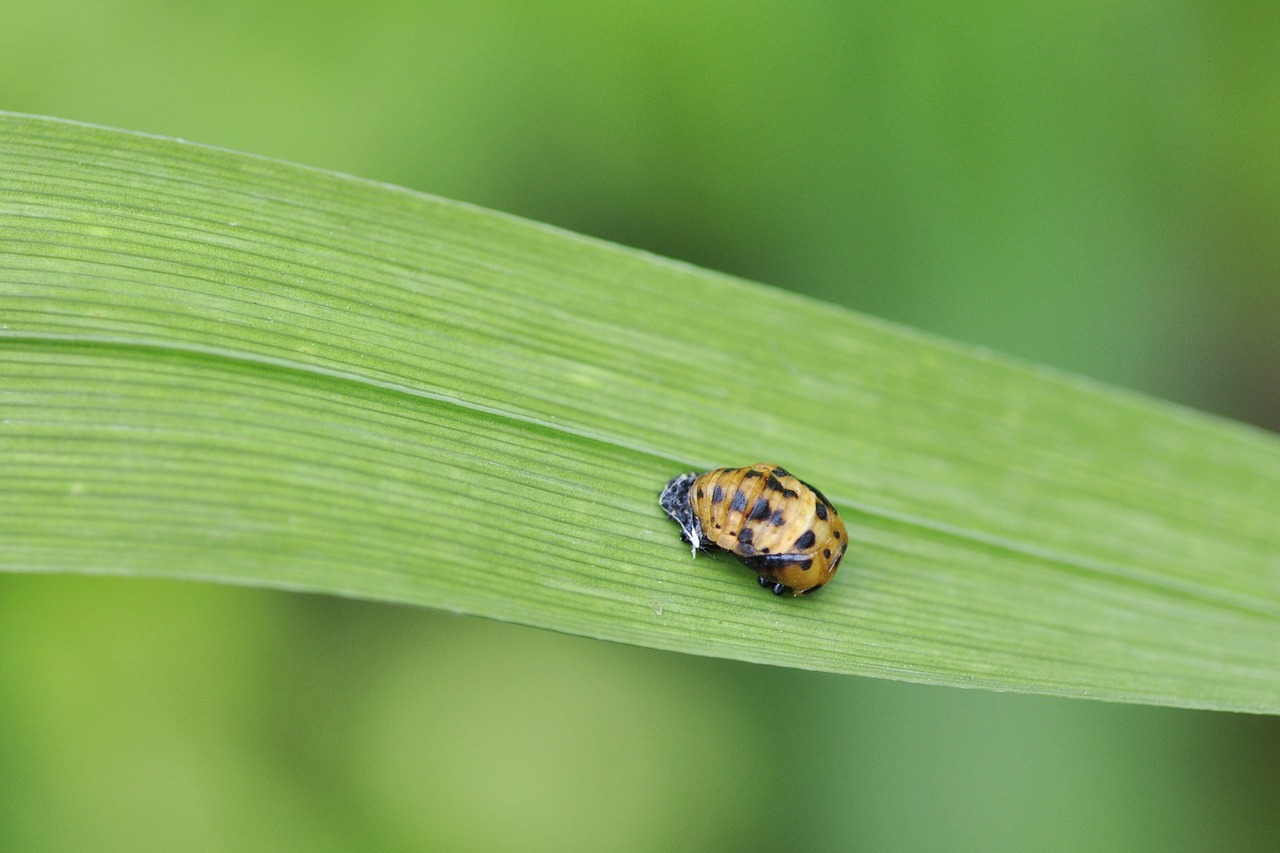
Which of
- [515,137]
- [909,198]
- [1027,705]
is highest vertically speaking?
[909,198]

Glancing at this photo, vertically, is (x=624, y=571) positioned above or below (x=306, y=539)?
above

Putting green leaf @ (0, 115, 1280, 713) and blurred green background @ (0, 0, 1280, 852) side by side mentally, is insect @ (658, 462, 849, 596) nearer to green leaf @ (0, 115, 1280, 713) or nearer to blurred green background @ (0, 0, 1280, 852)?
green leaf @ (0, 115, 1280, 713)

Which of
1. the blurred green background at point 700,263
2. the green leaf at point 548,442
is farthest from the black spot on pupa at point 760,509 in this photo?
the blurred green background at point 700,263

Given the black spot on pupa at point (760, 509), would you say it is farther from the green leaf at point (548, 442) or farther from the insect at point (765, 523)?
the green leaf at point (548, 442)

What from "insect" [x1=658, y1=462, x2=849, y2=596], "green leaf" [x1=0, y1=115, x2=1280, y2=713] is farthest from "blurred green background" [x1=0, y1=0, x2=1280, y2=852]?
"insect" [x1=658, y1=462, x2=849, y2=596]

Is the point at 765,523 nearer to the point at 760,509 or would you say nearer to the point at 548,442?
the point at 760,509

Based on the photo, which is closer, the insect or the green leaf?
the green leaf

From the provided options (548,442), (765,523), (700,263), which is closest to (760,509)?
(765,523)

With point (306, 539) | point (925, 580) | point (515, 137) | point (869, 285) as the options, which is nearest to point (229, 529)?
point (306, 539)

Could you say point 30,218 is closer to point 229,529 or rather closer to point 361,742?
point 229,529
